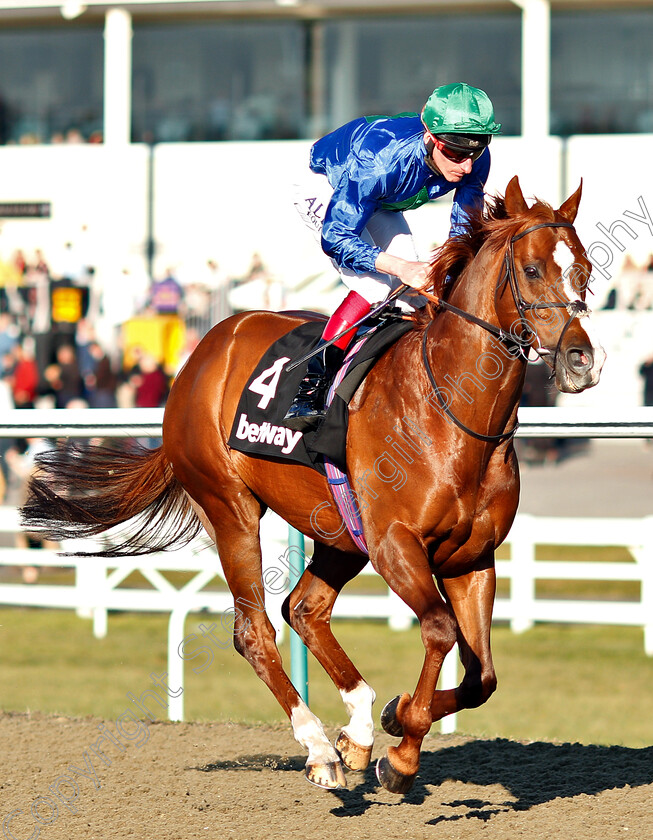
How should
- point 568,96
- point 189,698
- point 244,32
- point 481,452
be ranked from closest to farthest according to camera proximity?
1. point 481,452
2. point 189,698
3. point 568,96
4. point 244,32

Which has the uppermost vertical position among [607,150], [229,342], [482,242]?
[607,150]

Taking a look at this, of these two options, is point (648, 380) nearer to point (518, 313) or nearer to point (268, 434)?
point (268, 434)

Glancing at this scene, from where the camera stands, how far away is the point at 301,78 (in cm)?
1784

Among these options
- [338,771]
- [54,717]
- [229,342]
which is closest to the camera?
[338,771]

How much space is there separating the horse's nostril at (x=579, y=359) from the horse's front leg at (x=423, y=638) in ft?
2.19

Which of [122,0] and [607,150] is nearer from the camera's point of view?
[607,150]

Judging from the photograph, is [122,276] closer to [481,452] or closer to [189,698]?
[189,698]

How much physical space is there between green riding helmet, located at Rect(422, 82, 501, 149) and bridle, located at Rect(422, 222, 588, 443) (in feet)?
1.23

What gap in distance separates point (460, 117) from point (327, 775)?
6.08 ft

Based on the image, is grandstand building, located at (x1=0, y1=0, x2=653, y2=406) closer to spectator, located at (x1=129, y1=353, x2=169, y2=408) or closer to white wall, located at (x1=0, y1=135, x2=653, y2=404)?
white wall, located at (x1=0, y1=135, x2=653, y2=404)

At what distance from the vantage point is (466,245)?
3.27 m

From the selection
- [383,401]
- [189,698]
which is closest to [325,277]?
[189,698]

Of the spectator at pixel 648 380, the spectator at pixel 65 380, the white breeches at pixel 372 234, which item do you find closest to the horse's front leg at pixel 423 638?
the white breeches at pixel 372 234

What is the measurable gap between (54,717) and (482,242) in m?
2.60
